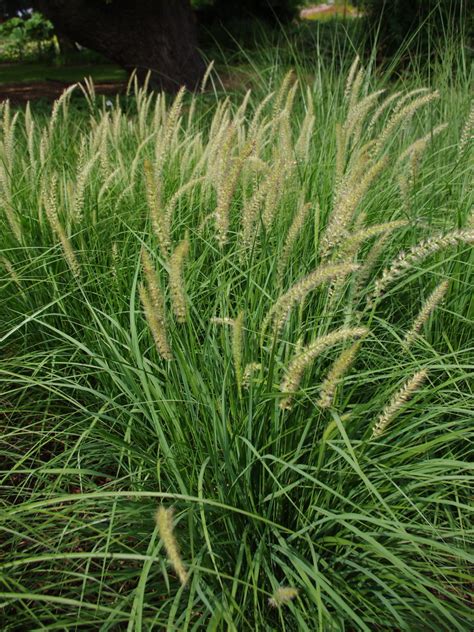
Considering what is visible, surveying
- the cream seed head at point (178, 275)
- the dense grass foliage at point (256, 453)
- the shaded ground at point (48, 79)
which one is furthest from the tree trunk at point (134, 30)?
the cream seed head at point (178, 275)

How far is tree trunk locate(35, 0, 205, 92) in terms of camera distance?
362 inches

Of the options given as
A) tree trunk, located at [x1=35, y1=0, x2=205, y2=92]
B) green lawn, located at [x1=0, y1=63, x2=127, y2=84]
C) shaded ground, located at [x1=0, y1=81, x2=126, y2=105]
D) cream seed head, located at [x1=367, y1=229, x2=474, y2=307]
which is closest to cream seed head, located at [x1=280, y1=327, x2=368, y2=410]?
cream seed head, located at [x1=367, y1=229, x2=474, y2=307]

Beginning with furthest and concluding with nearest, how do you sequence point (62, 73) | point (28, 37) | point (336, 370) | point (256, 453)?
1. point (28, 37)
2. point (62, 73)
3. point (256, 453)
4. point (336, 370)

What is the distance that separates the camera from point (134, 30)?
960 cm

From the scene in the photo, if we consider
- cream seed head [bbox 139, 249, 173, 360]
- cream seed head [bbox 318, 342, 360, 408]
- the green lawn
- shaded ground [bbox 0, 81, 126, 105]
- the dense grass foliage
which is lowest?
the green lawn

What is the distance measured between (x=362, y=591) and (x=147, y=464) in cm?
81

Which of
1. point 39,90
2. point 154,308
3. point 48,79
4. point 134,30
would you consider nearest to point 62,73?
point 48,79

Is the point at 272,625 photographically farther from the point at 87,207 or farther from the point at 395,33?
the point at 395,33

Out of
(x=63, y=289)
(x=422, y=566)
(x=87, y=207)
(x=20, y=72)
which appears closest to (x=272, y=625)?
(x=422, y=566)

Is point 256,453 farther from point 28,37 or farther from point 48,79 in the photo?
point 28,37

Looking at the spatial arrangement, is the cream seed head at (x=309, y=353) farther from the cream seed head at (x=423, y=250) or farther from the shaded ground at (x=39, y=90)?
the shaded ground at (x=39, y=90)

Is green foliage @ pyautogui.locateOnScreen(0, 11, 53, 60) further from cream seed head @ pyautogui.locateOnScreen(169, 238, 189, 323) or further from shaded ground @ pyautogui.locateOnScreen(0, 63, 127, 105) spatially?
cream seed head @ pyautogui.locateOnScreen(169, 238, 189, 323)

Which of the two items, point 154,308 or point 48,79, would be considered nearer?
point 154,308

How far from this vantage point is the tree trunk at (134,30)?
9203mm
